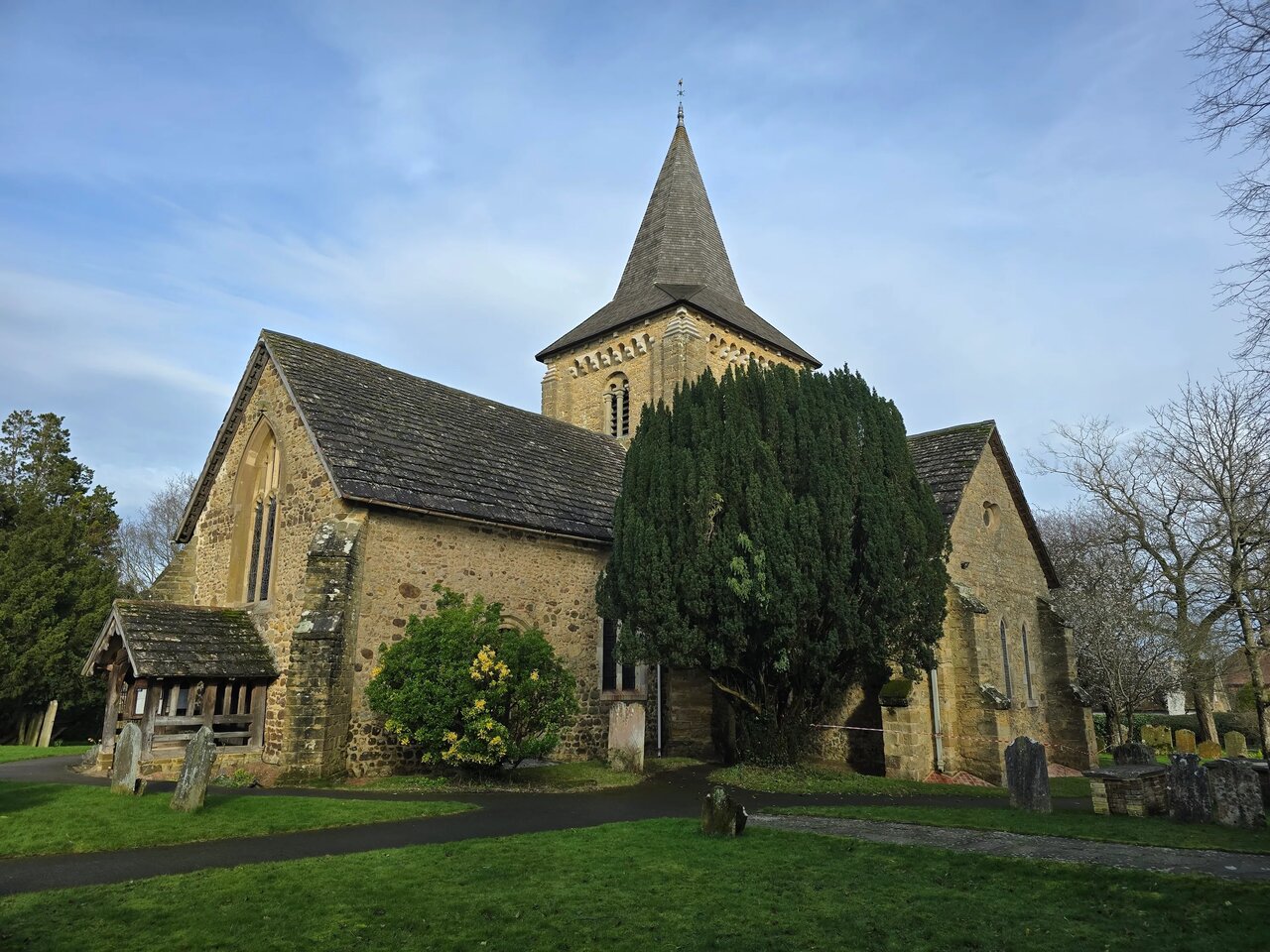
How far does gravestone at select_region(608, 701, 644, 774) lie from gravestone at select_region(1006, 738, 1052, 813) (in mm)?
7242

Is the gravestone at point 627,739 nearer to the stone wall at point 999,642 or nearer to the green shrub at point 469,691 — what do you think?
the green shrub at point 469,691

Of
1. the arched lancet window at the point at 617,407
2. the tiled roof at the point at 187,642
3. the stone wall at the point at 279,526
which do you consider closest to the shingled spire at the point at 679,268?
the arched lancet window at the point at 617,407

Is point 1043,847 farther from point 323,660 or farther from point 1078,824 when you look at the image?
point 323,660

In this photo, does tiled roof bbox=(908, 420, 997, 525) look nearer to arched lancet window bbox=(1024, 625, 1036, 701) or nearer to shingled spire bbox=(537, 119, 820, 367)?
arched lancet window bbox=(1024, 625, 1036, 701)

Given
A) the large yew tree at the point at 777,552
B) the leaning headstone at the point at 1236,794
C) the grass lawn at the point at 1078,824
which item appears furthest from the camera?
the large yew tree at the point at 777,552

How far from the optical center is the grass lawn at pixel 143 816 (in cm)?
895

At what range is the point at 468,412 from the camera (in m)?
21.6

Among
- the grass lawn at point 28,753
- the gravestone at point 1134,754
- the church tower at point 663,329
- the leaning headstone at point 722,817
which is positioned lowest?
the grass lawn at point 28,753

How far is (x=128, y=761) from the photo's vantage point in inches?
464

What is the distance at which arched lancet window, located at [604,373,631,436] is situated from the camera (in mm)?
30531

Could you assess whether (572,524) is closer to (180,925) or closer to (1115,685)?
(180,925)

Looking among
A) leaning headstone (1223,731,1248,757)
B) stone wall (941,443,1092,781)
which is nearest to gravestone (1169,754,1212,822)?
stone wall (941,443,1092,781)

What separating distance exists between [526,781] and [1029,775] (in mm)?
8426

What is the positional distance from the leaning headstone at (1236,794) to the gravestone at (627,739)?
9.66m
